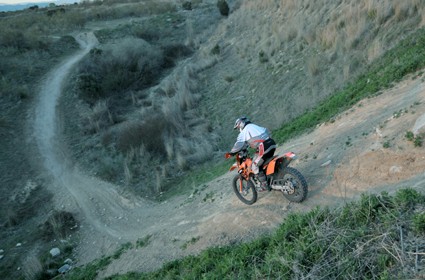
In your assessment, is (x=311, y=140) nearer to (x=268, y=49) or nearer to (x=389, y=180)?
(x=389, y=180)

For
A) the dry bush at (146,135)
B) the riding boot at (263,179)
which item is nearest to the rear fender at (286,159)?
the riding boot at (263,179)

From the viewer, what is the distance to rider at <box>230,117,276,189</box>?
6930mm

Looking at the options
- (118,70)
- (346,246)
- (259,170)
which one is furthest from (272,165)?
(118,70)

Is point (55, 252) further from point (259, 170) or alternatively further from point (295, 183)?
point (295, 183)

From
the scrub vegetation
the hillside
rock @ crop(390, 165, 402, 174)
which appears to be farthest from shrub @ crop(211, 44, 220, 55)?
the scrub vegetation

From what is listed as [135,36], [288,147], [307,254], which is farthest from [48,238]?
[135,36]

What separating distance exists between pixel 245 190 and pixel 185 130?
720 centimetres

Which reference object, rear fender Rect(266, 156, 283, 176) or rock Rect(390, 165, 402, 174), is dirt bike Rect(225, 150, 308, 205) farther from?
rock Rect(390, 165, 402, 174)

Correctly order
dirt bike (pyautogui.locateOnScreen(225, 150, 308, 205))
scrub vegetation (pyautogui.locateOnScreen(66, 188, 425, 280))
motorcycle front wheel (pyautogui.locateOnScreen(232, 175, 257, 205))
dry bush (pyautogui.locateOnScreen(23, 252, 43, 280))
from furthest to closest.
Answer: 1. dry bush (pyautogui.locateOnScreen(23, 252, 43, 280))
2. motorcycle front wheel (pyautogui.locateOnScreen(232, 175, 257, 205))
3. dirt bike (pyautogui.locateOnScreen(225, 150, 308, 205))
4. scrub vegetation (pyautogui.locateOnScreen(66, 188, 425, 280))

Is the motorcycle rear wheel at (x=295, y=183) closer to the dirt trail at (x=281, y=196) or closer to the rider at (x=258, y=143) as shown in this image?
the dirt trail at (x=281, y=196)

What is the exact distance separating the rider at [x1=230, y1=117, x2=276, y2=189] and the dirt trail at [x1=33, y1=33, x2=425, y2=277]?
0.64m

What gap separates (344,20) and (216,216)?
9821mm

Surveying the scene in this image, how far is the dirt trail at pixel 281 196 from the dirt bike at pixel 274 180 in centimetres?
19

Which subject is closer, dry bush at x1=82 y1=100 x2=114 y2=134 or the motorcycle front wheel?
the motorcycle front wheel
